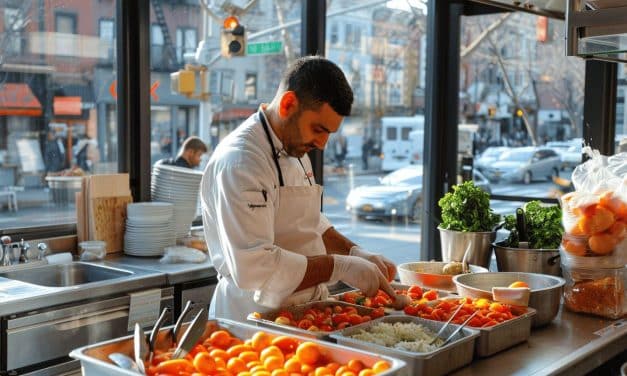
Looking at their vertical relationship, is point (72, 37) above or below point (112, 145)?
above

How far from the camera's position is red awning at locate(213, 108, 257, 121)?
525cm

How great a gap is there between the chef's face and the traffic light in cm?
262

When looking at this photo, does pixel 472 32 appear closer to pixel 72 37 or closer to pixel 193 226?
pixel 193 226

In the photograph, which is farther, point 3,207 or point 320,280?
point 3,207

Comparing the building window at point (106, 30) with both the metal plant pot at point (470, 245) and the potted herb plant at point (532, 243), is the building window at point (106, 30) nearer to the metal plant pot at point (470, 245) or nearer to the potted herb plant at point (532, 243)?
the metal plant pot at point (470, 245)

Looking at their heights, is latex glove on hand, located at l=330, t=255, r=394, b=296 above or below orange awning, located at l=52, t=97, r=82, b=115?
below

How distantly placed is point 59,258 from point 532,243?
→ 226cm

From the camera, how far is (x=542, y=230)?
3.38 metres

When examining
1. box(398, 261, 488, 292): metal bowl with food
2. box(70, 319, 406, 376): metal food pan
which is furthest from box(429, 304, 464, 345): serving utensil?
box(398, 261, 488, 292): metal bowl with food

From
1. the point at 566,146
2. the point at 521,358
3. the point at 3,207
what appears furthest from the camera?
the point at 566,146

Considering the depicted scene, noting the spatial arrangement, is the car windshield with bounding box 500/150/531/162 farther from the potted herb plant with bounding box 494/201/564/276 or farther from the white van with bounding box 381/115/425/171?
the potted herb plant with bounding box 494/201/564/276

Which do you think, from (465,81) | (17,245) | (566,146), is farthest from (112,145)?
(566,146)

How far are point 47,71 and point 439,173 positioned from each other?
9.57 feet

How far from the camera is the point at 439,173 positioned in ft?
19.0
